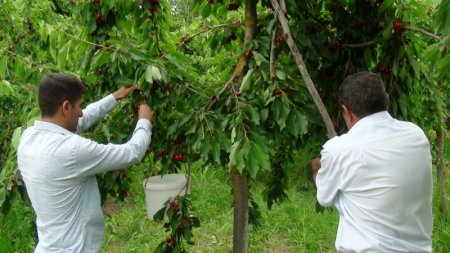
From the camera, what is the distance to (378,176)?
189 centimetres

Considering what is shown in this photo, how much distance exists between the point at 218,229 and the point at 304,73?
4.04 meters

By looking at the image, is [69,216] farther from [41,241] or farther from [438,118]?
[438,118]

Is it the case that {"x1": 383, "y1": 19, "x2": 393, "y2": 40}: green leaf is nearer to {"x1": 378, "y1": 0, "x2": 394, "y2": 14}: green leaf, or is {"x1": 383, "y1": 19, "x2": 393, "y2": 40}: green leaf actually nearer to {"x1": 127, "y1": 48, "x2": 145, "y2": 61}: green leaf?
{"x1": 378, "y1": 0, "x2": 394, "y2": 14}: green leaf

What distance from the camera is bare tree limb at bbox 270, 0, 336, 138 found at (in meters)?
2.03

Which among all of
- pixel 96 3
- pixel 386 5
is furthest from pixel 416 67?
pixel 96 3

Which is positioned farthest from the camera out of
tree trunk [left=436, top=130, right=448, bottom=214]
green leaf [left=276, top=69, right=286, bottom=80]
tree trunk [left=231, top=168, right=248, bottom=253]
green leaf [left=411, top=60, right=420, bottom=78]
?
tree trunk [left=436, top=130, right=448, bottom=214]

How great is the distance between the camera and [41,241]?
2.34 metres

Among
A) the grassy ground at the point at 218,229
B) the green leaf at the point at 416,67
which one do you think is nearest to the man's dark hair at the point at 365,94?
the green leaf at the point at 416,67

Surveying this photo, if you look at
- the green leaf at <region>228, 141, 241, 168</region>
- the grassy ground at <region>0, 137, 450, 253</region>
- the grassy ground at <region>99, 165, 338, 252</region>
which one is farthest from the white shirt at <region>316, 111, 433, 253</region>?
the grassy ground at <region>0, 137, 450, 253</region>

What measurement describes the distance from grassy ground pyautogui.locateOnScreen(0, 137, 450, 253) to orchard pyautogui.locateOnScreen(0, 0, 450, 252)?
2352mm

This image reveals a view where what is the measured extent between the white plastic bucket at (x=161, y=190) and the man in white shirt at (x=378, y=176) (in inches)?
37.0

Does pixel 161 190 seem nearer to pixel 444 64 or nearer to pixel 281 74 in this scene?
pixel 281 74

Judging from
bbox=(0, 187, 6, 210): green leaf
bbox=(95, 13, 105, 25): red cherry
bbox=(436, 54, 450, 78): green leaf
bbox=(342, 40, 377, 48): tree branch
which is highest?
bbox=(95, 13, 105, 25): red cherry

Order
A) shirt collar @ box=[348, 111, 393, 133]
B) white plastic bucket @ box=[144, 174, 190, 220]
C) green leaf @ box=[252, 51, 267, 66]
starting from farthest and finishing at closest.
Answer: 1. white plastic bucket @ box=[144, 174, 190, 220]
2. green leaf @ box=[252, 51, 267, 66]
3. shirt collar @ box=[348, 111, 393, 133]
